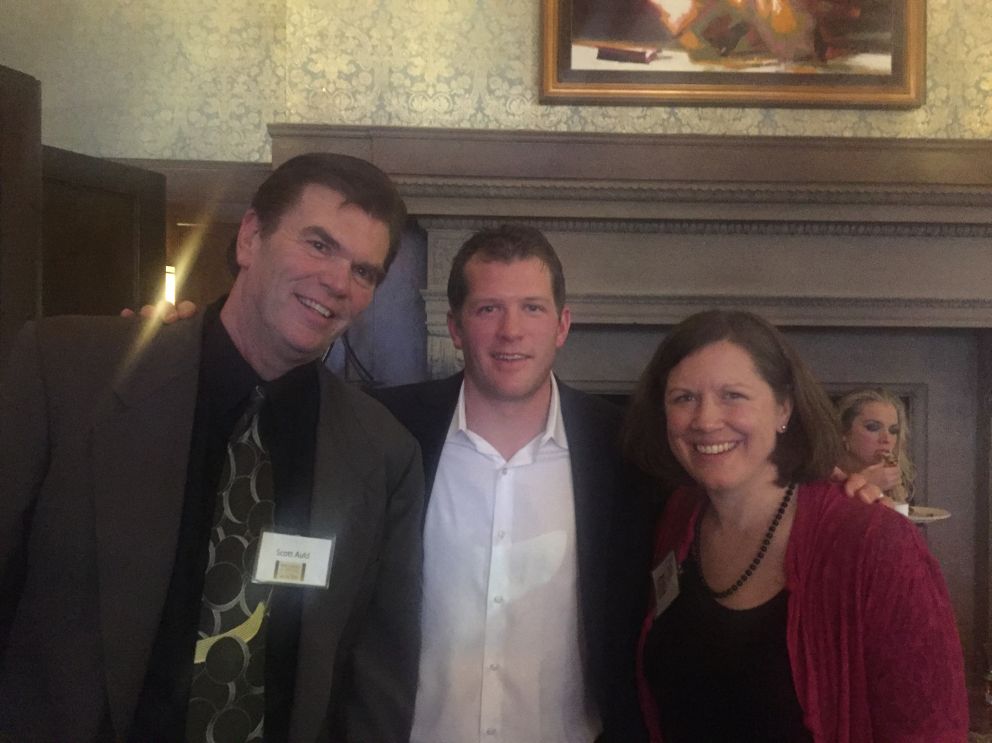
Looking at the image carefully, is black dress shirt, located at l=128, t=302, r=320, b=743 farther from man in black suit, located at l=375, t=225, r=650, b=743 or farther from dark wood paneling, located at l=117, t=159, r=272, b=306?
dark wood paneling, located at l=117, t=159, r=272, b=306

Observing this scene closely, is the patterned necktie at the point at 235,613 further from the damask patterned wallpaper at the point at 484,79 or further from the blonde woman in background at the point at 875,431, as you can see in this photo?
the blonde woman in background at the point at 875,431

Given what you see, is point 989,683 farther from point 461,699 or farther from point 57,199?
point 57,199

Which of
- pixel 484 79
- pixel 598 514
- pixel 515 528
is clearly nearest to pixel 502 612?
pixel 515 528

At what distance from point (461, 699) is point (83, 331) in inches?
41.3

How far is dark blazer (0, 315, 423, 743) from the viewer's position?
120 cm

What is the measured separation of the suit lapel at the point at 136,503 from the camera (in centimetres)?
119

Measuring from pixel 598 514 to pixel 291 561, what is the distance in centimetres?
71

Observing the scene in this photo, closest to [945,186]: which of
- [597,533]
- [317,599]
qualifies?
[597,533]

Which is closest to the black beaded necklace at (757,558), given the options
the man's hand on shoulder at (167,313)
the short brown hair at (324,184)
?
the short brown hair at (324,184)

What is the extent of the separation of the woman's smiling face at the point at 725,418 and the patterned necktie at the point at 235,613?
0.80 meters

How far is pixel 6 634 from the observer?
48.3 inches

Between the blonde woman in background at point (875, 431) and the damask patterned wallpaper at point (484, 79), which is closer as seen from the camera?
the blonde woman in background at point (875, 431)

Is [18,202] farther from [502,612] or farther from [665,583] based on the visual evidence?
[665,583]

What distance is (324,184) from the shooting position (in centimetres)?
141
